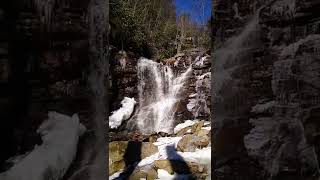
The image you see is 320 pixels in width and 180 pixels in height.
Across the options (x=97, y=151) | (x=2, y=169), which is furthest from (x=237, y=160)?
(x=2, y=169)

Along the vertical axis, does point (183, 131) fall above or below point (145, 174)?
above

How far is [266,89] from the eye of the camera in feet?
14.5

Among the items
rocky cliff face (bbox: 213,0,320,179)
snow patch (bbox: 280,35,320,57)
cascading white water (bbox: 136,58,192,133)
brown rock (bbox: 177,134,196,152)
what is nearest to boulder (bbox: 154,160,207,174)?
brown rock (bbox: 177,134,196,152)

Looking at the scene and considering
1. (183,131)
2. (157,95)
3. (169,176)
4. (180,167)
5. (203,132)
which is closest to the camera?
(169,176)

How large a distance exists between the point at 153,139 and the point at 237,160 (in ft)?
19.5

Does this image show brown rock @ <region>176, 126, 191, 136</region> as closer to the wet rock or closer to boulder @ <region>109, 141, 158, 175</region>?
boulder @ <region>109, 141, 158, 175</region>

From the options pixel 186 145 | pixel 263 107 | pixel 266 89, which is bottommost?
pixel 186 145

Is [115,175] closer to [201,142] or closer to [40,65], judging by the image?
[201,142]

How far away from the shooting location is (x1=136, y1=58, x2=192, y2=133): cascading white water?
11391 mm

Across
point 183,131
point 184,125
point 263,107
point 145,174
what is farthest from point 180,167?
point 263,107

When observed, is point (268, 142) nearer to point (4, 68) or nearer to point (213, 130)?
point (213, 130)

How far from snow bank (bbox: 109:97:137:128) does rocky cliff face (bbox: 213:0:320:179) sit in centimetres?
669

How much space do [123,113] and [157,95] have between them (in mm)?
1010

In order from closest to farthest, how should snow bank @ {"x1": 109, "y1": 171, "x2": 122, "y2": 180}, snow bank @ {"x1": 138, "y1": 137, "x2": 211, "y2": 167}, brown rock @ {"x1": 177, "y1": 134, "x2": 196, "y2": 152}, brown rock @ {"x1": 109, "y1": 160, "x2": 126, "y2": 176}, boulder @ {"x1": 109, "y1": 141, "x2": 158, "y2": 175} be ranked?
snow bank @ {"x1": 109, "y1": 171, "x2": 122, "y2": 180} < snow bank @ {"x1": 138, "y1": 137, "x2": 211, "y2": 167} < brown rock @ {"x1": 109, "y1": 160, "x2": 126, "y2": 176} < boulder @ {"x1": 109, "y1": 141, "x2": 158, "y2": 175} < brown rock @ {"x1": 177, "y1": 134, "x2": 196, "y2": 152}
